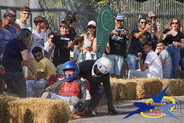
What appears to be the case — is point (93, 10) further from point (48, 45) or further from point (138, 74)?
point (48, 45)

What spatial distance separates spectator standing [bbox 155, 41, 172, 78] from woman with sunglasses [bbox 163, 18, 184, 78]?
0.25 m

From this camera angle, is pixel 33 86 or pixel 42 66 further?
pixel 42 66

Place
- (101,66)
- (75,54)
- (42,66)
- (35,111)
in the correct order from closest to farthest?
1. (35,111)
2. (101,66)
3. (42,66)
4. (75,54)

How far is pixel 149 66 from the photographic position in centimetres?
1381

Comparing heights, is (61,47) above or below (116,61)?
above

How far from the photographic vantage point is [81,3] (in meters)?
15.1

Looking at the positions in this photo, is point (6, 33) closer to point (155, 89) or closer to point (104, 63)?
point (104, 63)

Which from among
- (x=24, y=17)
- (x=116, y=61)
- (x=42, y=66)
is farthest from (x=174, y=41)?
(x=42, y=66)

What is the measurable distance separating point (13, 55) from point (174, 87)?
5.61 metres

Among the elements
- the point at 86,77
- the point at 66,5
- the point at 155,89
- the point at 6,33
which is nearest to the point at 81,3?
the point at 66,5

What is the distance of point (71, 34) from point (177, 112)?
142 inches

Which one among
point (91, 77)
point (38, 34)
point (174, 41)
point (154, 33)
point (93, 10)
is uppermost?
point (93, 10)

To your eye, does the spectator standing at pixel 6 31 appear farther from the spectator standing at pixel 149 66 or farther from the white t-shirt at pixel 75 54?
the spectator standing at pixel 149 66

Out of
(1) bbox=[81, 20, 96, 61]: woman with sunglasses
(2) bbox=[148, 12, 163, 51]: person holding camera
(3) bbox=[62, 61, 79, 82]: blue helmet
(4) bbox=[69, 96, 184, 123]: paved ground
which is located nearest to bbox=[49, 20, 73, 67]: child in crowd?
(1) bbox=[81, 20, 96, 61]: woman with sunglasses
